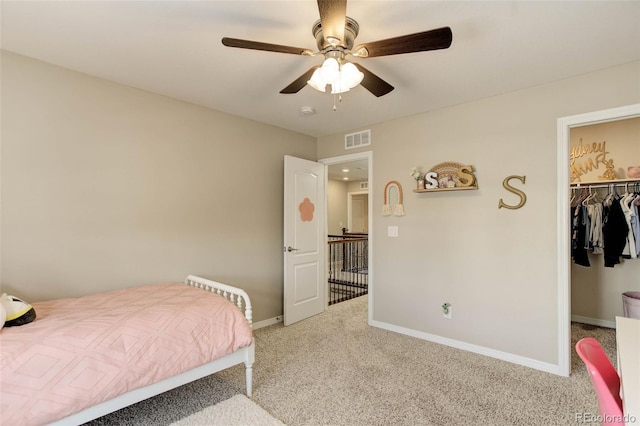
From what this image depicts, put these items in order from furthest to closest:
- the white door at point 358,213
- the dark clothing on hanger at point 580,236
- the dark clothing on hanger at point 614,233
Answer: the white door at point 358,213
the dark clothing on hanger at point 580,236
the dark clothing on hanger at point 614,233

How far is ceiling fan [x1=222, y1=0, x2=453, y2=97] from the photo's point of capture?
1508mm

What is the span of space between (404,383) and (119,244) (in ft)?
8.70

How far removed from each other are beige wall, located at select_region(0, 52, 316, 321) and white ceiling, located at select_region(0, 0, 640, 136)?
0.25m

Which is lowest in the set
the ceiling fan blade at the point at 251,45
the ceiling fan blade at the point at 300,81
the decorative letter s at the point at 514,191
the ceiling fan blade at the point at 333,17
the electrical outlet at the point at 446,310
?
the electrical outlet at the point at 446,310

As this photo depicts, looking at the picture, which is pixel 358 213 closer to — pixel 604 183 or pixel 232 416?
pixel 604 183

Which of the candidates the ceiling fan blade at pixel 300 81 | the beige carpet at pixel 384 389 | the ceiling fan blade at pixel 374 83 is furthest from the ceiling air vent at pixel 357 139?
the beige carpet at pixel 384 389

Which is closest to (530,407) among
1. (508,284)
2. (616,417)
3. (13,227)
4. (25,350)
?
(508,284)

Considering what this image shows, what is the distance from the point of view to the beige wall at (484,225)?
275cm

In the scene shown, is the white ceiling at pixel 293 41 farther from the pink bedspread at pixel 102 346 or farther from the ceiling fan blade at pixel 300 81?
the pink bedspread at pixel 102 346

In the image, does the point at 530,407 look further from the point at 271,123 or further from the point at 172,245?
the point at 271,123

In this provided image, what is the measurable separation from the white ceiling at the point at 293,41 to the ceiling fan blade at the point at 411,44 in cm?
28

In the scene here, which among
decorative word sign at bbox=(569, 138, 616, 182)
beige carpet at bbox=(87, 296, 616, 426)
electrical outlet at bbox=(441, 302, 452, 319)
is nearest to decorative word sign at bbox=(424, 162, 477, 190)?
electrical outlet at bbox=(441, 302, 452, 319)

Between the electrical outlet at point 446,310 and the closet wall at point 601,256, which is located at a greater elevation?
the closet wall at point 601,256

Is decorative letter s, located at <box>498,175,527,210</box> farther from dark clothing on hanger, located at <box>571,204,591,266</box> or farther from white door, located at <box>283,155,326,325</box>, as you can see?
white door, located at <box>283,155,326,325</box>
